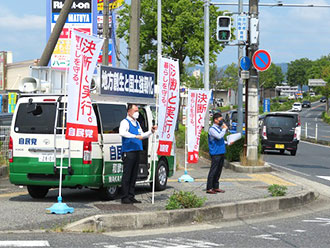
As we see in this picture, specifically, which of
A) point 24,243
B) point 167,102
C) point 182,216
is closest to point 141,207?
point 182,216

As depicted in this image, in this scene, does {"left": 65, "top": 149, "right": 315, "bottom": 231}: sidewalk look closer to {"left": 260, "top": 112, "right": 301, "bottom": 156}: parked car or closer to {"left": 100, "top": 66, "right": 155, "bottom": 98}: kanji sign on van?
{"left": 100, "top": 66, "right": 155, "bottom": 98}: kanji sign on van

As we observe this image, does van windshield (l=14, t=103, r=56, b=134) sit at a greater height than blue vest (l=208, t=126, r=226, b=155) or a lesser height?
greater

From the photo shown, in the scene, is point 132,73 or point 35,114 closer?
point 35,114

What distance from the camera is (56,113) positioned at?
11266mm

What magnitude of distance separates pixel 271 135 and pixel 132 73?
17.8m

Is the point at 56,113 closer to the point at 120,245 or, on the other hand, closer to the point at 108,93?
the point at 108,93

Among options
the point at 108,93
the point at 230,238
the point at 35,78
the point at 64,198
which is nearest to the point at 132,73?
the point at 108,93

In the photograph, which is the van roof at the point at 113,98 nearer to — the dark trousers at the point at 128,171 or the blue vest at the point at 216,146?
the dark trousers at the point at 128,171

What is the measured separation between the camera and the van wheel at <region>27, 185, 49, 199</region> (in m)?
12.0

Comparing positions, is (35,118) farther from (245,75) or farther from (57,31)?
(245,75)

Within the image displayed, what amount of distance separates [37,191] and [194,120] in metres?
5.69

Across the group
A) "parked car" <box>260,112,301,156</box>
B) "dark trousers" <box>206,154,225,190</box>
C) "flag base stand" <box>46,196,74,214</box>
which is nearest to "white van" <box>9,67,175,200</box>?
"flag base stand" <box>46,196,74,214</box>

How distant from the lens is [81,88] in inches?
390

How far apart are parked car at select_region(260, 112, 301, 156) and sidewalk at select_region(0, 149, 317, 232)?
1342cm
